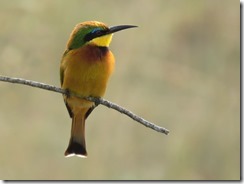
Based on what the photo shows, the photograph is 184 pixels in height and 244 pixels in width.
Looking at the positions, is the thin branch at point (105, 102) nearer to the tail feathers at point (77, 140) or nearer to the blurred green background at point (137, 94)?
the tail feathers at point (77, 140)

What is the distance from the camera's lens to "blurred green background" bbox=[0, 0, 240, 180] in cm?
319

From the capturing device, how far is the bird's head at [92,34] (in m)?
1.80

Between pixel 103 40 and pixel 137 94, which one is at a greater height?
pixel 137 94

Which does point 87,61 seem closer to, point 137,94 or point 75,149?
point 75,149

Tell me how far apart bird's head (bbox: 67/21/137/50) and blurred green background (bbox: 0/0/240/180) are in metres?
1.08

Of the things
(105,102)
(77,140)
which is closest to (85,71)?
(105,102)

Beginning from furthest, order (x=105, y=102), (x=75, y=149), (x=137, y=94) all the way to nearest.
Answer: (x=137, y=94), (x=75, y=149), (x=105, y=102)

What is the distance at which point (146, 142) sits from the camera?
3.33 meters

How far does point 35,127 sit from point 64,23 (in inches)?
22.2

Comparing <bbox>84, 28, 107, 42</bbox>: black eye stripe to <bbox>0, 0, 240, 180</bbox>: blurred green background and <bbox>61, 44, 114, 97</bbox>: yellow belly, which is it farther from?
<bbox>0, 0, 240, 180</bbox>: blurred green background

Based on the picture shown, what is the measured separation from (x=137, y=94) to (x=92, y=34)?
161cm

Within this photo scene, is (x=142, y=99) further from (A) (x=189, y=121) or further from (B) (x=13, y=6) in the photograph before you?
(B) (x=13, y=6)

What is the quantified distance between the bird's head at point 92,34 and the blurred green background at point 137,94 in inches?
42.3

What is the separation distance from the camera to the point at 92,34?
1815 mm
